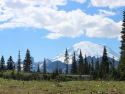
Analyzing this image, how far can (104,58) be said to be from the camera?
7144 cm

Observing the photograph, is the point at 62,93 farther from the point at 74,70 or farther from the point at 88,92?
the point at 74,70

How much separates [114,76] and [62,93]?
1769cm

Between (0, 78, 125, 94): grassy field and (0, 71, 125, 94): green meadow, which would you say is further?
(0, 71, 125, 94): green meadow

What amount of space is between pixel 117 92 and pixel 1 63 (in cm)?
9729

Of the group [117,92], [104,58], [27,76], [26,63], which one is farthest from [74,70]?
[117,92]

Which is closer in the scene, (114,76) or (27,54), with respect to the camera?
(114,76)

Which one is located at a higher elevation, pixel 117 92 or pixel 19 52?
pixel 19 52

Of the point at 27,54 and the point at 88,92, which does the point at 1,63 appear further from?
the point at 88,92

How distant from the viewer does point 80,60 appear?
263 feet

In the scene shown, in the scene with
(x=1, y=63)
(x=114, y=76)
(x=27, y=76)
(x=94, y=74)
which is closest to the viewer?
(x=114, y=76)

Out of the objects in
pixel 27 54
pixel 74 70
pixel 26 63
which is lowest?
pixel 74 70

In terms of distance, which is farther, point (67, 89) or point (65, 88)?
point (65, 88)

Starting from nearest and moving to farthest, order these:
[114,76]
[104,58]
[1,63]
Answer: [114,76] < [104,58] < [1,63]

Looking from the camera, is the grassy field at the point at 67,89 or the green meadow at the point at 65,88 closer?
the grassy field at the point at 67,89
